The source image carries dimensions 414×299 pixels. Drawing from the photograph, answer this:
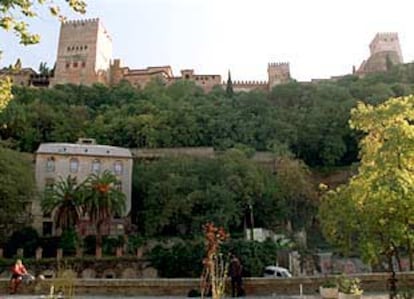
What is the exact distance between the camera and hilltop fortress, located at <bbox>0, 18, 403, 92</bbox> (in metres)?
87.0

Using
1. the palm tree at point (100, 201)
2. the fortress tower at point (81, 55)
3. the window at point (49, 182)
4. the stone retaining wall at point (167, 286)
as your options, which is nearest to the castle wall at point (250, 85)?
the fortress tower at point (81, 55)

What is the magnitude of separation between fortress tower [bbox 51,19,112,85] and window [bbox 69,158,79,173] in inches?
1612

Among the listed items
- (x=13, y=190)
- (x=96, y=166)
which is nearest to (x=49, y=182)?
(x=96, y=166)

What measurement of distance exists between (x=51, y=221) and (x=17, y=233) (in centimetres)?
364

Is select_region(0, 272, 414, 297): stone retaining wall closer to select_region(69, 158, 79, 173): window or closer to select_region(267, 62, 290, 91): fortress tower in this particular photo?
select_region(69, 158, 79, 173): window

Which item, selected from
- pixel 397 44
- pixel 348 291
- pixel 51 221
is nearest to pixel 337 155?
pixel 51 221

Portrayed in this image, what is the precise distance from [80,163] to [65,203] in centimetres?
726

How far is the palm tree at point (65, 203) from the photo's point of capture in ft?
130

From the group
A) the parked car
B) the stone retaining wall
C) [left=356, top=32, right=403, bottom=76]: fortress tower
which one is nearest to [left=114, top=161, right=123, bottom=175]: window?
the parked car

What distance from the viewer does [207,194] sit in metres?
40.2

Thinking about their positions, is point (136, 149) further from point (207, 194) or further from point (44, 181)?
point (207, 194)

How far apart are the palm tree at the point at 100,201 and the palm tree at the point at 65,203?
77cm

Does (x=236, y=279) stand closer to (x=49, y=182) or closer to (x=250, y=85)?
(x=49, y=182)

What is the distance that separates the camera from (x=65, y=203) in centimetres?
4006
